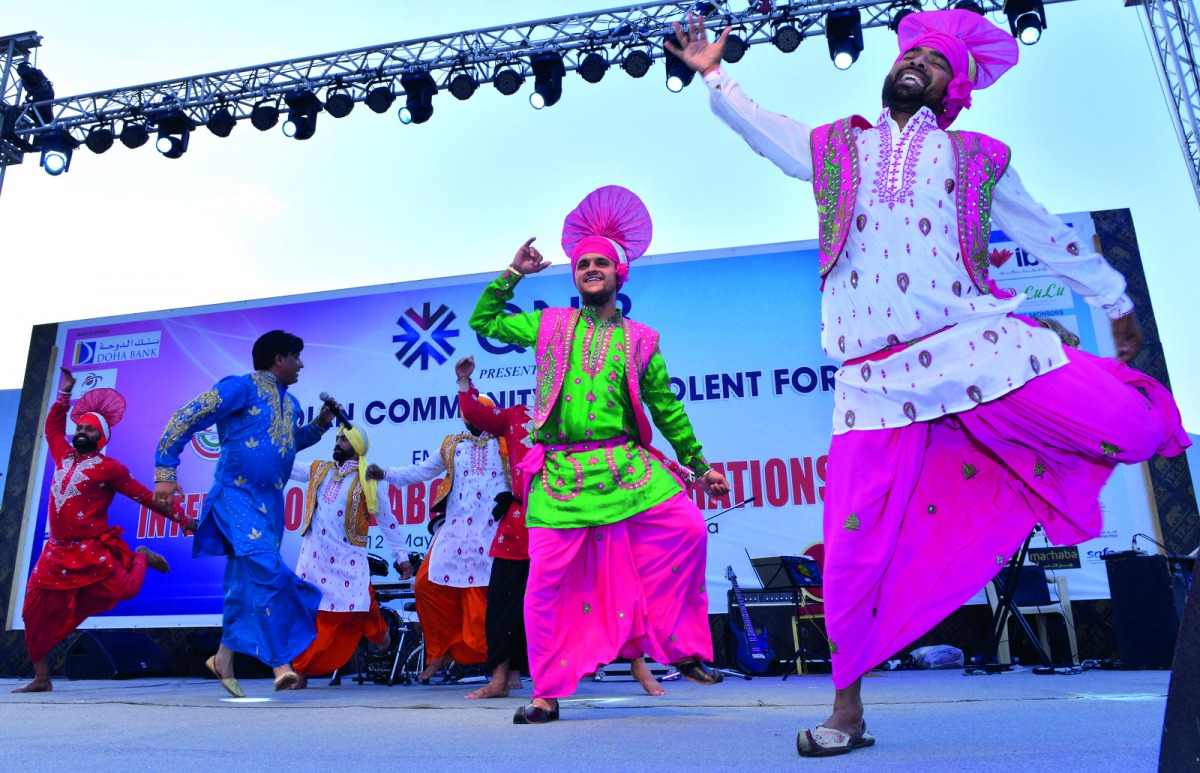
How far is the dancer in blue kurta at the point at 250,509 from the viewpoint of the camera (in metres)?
4.53

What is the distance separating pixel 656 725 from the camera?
258 centimetres

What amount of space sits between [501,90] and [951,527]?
20.4ft

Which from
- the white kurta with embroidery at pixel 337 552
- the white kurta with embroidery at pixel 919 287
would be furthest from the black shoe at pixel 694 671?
the white kurta with embroidery at pixel 337 552

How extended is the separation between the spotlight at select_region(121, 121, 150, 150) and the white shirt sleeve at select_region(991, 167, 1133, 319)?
7.82 m

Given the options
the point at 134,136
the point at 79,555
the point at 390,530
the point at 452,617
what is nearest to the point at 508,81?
the point at 134,136

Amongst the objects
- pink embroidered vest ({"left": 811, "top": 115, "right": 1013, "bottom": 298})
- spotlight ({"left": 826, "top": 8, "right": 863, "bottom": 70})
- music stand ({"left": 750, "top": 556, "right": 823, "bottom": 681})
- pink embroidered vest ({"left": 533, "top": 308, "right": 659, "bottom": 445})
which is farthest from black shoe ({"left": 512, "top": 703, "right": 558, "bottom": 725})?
spotlight ({"left": 826, "top": 8, "right": 863, "bottom": 70})

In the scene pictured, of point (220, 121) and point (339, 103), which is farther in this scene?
point (220, 121)

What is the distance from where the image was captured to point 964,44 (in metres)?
2.43

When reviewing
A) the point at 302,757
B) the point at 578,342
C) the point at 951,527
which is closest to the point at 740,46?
the point at 578,342

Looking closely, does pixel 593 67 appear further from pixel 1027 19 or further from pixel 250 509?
pixel 250 509

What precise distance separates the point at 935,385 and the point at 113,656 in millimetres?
7010

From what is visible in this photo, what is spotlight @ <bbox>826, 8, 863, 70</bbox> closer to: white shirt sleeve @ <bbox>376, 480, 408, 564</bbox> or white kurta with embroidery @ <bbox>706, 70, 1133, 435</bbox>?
white shirt sleeve @ <bbox>376, 480, 408, 564</bbox>

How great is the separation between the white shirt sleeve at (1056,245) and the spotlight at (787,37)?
5161 millimetres

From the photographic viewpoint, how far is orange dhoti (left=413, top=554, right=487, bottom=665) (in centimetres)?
578
